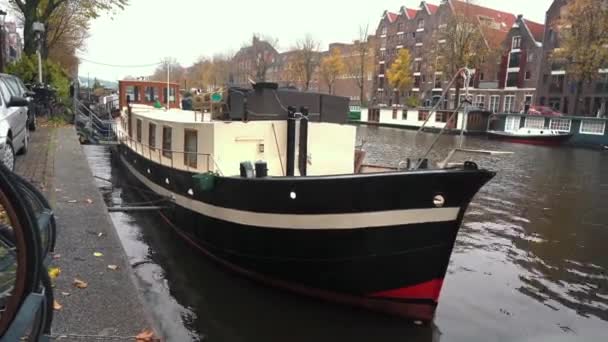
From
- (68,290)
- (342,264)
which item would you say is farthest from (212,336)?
(68,290)

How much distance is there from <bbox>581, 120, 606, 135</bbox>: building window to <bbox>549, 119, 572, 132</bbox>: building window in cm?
100

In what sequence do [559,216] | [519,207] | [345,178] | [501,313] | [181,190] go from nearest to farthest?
[345,178]
[501,313]
[181,190]
[559,216]
[519,207]

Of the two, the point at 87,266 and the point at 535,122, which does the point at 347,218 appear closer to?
the point at 87,266

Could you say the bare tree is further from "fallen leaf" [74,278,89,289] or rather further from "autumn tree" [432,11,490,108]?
"fallen leaf" [74,278,89,289]

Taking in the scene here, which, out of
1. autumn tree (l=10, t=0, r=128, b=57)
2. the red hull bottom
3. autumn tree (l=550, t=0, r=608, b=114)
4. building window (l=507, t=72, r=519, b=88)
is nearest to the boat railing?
the red hull bottom

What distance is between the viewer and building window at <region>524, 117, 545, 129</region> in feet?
124

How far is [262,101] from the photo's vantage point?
27.3ft

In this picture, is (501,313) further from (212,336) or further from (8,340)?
(8,340)

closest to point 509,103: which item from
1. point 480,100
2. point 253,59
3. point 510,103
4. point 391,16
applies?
point 510,103

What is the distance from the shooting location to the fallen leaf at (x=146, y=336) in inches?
135

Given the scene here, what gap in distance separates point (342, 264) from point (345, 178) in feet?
4.50

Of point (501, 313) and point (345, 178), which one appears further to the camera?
point (501, 313)

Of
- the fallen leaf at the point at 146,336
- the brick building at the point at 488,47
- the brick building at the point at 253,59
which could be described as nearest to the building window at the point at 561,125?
the brick building at the point at 488,47

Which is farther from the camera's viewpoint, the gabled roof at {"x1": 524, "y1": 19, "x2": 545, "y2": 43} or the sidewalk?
the gabled roof at {"x1": 524, "y1": 19, "x2": 545, "y2": 43}
